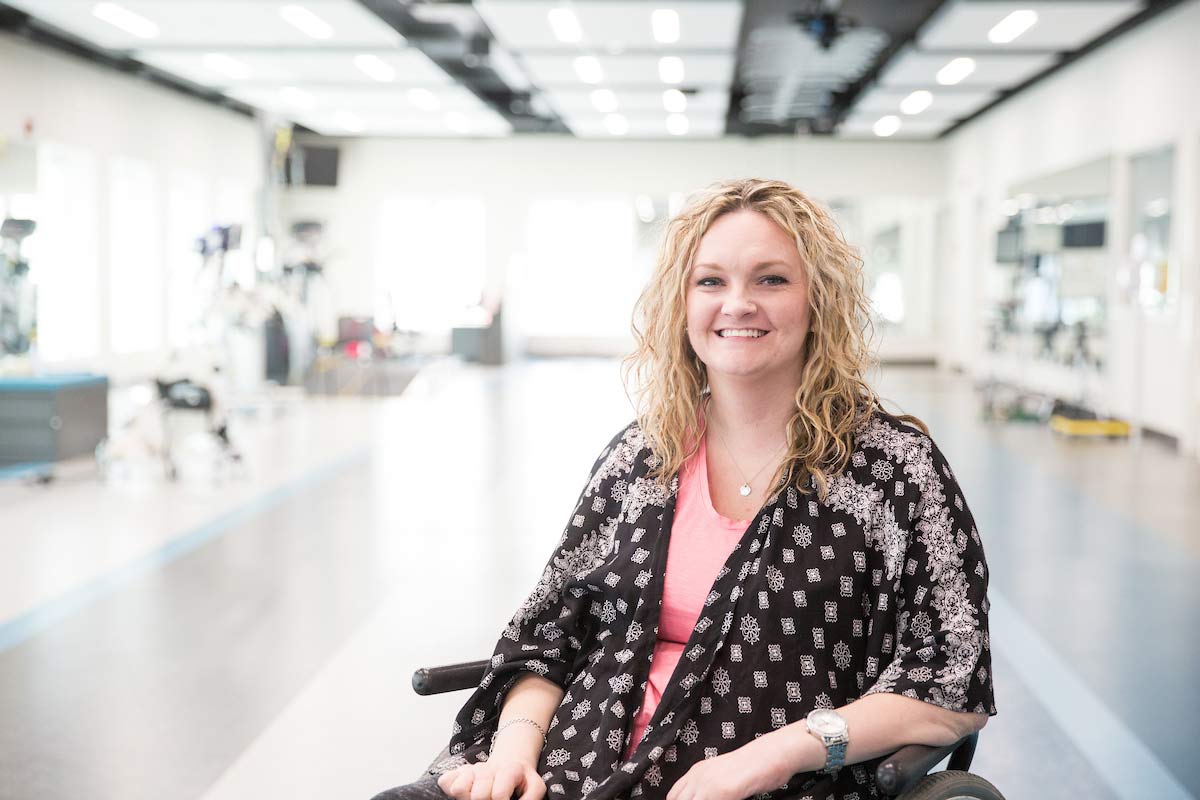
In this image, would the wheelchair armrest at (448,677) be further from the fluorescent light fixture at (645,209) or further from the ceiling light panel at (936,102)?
the fluorescent light fixture at (645,209)

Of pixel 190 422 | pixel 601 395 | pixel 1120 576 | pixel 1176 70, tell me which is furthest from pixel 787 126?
pixel 1120 576

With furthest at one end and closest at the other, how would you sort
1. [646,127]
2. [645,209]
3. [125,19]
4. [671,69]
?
[645,209]
[646,127]
[671,69]
[125,19]

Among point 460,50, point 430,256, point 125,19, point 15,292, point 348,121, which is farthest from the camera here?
point 430,256

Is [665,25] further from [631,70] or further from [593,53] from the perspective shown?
[631,70]

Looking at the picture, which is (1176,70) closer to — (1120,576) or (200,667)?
(1120,576)

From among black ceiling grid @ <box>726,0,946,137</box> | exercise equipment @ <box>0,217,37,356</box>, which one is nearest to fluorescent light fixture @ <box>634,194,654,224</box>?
black ceiling grid @ <box>726,0,946,137</box>

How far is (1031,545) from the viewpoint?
225 inches

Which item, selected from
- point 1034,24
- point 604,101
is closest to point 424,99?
point 604,101

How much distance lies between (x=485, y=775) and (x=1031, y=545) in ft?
15.4

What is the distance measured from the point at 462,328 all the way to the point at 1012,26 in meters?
10.4

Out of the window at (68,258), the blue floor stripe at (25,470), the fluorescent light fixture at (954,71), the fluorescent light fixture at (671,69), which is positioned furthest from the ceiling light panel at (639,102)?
the blue floor stripe at (25,470)

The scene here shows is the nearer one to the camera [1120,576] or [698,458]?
[698,458]

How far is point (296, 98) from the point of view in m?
15.6

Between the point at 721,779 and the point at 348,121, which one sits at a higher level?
the point at 348,121
